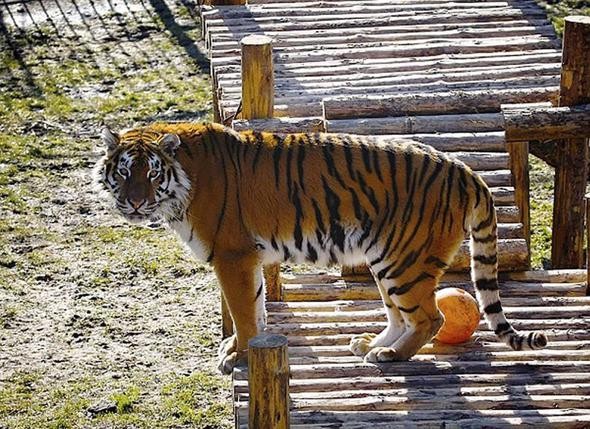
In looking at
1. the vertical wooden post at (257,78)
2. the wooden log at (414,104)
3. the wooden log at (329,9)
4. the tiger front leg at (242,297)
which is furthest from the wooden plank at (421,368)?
the wooden log at (329,9)

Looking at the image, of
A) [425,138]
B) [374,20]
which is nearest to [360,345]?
[425,138]

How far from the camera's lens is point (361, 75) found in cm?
884

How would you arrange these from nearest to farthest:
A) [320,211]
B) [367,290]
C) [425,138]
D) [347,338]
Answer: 1. [320,211]
2. [347,338]
3. [367,290]
4. [425,138]

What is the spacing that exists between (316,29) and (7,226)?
2526 millimetres

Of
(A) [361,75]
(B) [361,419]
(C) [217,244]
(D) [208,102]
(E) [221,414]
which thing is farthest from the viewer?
(D) [208,102]

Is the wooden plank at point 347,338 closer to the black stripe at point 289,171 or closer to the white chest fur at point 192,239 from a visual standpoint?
the white chest fur at point 192,239

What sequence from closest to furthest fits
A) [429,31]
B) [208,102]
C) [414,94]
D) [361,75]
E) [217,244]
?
[217,244]
[414,94]
[361,75]
[429,31]
[208,102]

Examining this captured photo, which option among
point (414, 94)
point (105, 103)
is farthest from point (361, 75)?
point (105, 103)

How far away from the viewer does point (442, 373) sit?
20.3 ft

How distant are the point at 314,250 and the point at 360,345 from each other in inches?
19.0

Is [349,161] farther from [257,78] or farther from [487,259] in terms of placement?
[257,78]

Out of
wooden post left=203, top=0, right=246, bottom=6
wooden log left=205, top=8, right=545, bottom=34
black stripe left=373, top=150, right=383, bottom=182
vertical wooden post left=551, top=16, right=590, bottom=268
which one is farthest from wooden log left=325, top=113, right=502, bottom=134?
wooden post left=203, top=0, right=246, bottom=6

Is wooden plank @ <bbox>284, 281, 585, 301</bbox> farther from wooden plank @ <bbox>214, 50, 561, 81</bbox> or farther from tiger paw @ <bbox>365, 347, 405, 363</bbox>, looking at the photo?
wooden plank @ <bbox>214, 50, 561, 81</bbox>

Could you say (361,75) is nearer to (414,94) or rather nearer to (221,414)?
(414,94)
